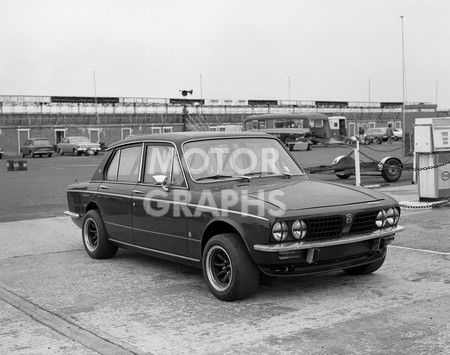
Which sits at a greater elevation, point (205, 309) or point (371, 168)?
point (371, 168)

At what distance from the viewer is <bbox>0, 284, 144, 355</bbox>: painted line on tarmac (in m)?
4.72

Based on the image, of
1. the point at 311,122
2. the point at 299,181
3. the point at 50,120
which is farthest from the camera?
the point at 50,120

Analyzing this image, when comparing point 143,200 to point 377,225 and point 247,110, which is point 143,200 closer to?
point 377,225

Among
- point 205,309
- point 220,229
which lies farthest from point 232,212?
point 205,309

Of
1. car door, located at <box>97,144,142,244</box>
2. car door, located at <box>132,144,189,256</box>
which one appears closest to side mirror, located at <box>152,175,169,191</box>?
car door, located at <box>132,144,189,256</box>

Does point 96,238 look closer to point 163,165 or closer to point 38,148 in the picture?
point 163,165

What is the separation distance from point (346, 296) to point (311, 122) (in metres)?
50.5

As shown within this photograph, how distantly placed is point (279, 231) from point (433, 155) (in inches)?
309

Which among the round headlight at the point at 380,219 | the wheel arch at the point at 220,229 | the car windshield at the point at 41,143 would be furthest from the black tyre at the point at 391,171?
the car windshield at the point at 41,143

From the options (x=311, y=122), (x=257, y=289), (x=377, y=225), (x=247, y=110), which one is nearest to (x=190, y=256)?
(x=257, y=289)

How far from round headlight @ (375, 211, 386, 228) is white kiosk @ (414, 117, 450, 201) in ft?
21.6

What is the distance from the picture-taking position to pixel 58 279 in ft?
23.5

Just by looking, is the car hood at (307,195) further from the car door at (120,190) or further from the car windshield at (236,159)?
the car door at (120,190)

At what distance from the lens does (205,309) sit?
5754 mm
